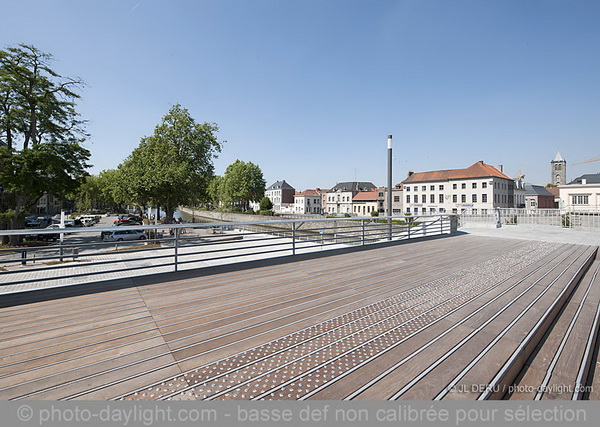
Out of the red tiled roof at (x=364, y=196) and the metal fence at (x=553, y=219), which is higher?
the red tiled roof at (x=364, y=196)

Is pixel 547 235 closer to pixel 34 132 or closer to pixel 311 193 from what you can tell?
pixel 34 132

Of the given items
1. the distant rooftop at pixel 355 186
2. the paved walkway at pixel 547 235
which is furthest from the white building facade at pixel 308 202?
the paved walkway at pixel 547 235

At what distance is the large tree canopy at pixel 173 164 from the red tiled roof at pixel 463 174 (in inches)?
1859

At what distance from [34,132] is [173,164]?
33.1 ft

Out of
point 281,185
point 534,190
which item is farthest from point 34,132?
point 534,190

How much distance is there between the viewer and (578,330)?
2652 mm

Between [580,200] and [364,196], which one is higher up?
[364,196]

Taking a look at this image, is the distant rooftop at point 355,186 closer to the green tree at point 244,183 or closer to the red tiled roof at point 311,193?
the red tiled roof at point 311,193

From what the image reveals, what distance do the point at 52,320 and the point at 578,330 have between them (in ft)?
16.9

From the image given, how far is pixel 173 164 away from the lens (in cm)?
2434

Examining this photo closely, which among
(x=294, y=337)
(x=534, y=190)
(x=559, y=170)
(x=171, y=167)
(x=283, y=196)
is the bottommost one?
(x=294, y=337)

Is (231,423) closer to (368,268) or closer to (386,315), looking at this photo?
(386,315)

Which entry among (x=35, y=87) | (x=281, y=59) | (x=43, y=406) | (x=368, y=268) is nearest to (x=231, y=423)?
(x=43, y=406)

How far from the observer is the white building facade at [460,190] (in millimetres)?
51188
